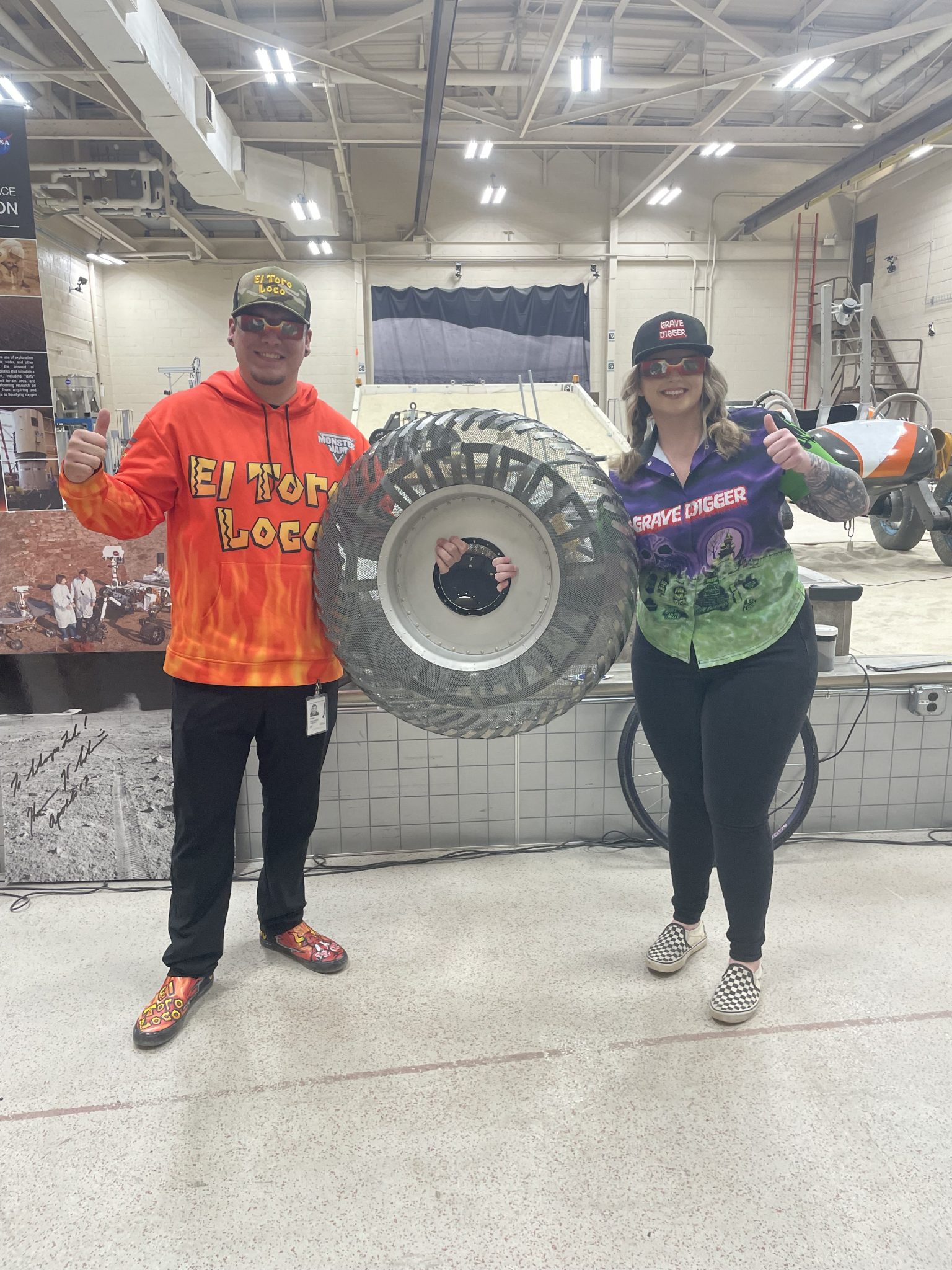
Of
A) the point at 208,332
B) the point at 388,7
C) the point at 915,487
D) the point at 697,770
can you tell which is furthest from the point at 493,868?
the point at 208,332

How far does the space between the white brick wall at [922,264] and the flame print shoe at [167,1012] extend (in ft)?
33.9

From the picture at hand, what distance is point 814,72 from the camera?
678 centimetres

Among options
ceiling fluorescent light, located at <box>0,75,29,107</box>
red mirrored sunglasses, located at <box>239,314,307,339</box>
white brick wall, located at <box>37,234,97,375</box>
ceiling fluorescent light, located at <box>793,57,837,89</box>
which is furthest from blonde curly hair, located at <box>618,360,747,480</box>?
white brick wall, located at <box>37,234,97,375</box>

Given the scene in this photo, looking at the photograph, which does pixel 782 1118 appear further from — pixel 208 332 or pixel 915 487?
pixel 208 332

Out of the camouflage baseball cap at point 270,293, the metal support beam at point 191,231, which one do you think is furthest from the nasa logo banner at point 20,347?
the metal support beam at point 191,231

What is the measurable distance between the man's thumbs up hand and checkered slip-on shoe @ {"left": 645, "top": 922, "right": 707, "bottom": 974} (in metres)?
1.59

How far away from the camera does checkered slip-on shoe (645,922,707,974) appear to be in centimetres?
187

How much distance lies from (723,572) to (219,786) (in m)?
1.12

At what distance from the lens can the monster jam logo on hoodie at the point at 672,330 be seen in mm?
1464

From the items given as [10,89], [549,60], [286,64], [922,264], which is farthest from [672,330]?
[922,264]

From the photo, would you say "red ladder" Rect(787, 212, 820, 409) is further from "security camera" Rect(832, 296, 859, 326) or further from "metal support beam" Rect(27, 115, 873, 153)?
"security camera" Rect(832, 296, 859, 326)

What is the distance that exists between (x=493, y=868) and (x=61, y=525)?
1.62m

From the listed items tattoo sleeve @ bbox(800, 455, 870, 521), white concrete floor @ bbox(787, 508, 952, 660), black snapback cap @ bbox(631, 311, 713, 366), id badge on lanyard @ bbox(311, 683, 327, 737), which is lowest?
white concrete floor @ bbox(787, 508, 952, 660)

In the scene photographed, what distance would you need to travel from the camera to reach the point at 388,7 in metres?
6.68
